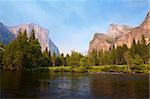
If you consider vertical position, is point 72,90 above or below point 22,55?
below

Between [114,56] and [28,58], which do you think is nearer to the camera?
[28,58]

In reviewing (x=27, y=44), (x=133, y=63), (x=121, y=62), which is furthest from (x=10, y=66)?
(x=121, y=62)

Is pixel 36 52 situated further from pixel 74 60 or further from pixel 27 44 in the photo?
pixel 74 60

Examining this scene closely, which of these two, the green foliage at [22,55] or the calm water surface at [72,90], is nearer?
the calm water surface at [72,90]

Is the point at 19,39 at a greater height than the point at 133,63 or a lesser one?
greater

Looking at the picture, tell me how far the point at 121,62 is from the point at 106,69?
55.2 m

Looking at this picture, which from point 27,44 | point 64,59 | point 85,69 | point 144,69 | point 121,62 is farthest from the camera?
point 64,59

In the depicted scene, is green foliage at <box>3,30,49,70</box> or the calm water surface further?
green foliage at <box>3,30,49,70</box>

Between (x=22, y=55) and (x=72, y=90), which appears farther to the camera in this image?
(x=22, y=55)

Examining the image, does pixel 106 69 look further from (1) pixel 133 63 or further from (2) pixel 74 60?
(2) pixel 74 60

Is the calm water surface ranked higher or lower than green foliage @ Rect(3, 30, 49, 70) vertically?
lower

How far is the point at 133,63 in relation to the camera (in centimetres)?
12506

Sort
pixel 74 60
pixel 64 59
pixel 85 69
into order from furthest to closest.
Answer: pixel 64 59 < pixel 74 60 < pixel 85 69

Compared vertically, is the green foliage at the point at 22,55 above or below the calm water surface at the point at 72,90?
above
